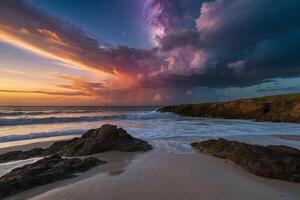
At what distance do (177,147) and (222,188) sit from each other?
4639 millimetres

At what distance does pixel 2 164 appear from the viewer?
7.29 m

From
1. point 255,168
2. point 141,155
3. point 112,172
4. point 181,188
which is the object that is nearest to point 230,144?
point 255,168

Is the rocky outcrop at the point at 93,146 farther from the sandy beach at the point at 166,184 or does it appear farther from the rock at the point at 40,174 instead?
the rock at the point at 40,174

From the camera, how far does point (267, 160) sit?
19.4ft

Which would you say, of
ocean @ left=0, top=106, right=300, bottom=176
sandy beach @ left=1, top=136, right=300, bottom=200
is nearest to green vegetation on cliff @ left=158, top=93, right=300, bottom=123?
ocean @ left=0, top=106, right=300, bottom=176

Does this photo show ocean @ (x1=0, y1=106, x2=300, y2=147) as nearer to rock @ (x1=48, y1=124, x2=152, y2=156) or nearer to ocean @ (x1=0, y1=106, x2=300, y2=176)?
ocean @ (x1=0, y1=106, x2=300, y2=176)

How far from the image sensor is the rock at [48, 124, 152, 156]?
8.23 meters

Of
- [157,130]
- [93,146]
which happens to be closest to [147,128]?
[157,130]

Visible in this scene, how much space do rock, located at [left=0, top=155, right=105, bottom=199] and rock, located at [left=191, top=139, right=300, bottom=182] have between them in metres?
4.28

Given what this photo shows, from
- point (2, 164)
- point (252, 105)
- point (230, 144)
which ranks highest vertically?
point (252, 105)

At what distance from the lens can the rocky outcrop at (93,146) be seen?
26.7 feet

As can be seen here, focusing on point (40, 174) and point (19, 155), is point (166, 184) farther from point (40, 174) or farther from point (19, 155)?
point (19, 155)

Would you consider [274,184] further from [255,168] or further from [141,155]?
[141,155]

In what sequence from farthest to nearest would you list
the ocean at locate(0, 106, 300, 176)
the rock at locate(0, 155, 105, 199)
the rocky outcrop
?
1. the ocean at locate(0, 106, 300, 176)
2. the rocky outcrop
3. the rock at locate(0, 155, 105, 199)
